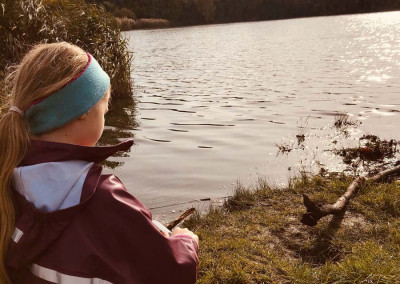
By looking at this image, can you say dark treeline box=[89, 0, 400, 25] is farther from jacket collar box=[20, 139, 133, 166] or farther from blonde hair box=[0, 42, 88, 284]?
jacket collar box=[20, 139, 133, 166]

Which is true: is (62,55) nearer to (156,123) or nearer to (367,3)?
(156,123)

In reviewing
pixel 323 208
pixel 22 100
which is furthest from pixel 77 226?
pixel 323 208

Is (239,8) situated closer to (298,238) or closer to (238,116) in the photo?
(238,116)

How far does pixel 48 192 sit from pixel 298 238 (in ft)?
10.6

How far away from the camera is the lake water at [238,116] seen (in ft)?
23.3

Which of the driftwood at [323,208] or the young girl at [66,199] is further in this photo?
the driftwood at [323,208]

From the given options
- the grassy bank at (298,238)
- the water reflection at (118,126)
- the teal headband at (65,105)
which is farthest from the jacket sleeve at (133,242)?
the water reflection at (118,126)

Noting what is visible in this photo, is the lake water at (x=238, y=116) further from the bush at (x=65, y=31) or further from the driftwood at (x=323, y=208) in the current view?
the driftwood at (x=323, y=208)

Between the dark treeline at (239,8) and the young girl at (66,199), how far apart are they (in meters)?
92.5

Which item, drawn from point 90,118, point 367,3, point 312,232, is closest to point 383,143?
point 312,232

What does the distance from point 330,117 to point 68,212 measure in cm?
967

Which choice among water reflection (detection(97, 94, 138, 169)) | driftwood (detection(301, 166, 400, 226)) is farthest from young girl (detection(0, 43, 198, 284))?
water reflection (detection(97, 94, 138, 169))

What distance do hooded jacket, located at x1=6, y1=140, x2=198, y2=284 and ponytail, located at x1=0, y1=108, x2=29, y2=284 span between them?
34 mm

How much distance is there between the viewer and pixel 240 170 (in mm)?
7273
